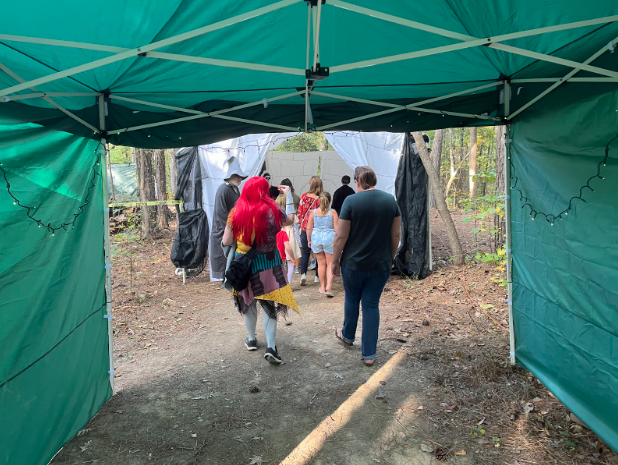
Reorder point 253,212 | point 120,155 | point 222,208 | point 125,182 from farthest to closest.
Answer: point 120,155
point 125,182
point 222,208
point 253,212

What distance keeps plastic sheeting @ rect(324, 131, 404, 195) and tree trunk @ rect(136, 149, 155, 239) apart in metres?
5.49

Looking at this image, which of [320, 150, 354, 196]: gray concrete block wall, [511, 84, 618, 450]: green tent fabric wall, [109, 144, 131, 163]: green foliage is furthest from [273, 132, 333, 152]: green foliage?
[511, 84, 618, 450]: green tent fabric wall

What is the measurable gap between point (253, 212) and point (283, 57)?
4.33 feet

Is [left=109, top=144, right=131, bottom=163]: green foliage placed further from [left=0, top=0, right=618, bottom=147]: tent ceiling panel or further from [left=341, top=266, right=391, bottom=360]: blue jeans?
Answer: [left=341, top=266, right=391, bottom=360]: blue jeans

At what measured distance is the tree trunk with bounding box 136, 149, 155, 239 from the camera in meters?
10.7

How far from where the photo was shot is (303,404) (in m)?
3.21

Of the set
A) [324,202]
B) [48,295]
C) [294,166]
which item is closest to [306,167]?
[294,166]

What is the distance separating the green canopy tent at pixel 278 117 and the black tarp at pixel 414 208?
10.7 ft

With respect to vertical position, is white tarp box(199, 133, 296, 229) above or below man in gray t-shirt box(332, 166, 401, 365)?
above

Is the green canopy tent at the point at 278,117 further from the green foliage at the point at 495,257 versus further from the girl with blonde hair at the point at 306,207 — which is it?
the girl with blonde hair at the point at 306,207

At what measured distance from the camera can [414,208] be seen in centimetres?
703

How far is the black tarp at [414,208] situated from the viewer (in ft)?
22.9

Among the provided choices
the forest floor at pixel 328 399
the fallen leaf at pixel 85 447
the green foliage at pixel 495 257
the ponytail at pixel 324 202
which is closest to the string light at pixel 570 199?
the forest floor at pixel 328 399

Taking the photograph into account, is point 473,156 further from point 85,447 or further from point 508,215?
point 85,447
